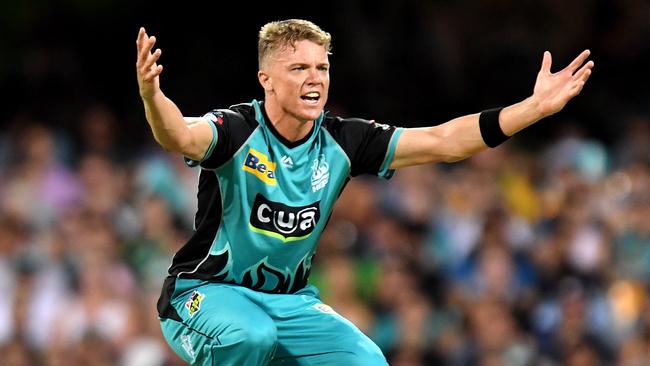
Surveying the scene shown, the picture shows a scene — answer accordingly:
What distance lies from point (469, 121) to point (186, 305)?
1.84 meters

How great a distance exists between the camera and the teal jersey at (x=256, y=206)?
640cm

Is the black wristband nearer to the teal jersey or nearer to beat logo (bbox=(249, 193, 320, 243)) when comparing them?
the teal jersey

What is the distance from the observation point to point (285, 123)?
21.6ft

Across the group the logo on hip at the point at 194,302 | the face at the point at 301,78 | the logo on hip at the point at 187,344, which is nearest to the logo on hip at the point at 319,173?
the face at the point at 301,78

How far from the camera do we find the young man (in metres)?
6.38

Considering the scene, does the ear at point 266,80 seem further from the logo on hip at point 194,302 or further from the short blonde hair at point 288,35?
the logo on hip at point 194,302

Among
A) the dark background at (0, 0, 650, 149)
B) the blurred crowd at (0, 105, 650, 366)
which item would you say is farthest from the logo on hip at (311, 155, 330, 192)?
the dark background at (0, 0, 650, 149)

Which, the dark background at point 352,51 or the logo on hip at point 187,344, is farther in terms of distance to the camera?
the dark background at point 352,51

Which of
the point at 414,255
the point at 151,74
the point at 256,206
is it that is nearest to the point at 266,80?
the point at 256,206

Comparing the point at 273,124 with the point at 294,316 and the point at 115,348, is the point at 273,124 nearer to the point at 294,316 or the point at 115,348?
the point at 294,316

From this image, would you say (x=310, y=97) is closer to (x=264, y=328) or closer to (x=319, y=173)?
(x=319, y=173)

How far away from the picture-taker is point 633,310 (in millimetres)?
11062

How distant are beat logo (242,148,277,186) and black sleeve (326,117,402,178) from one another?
49 cm

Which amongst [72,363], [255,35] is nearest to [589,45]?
[255,35]
